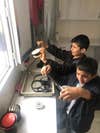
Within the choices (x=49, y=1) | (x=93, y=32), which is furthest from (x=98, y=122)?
(x=49, y=1)

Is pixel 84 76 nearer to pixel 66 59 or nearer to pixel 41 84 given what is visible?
pixel 41 84

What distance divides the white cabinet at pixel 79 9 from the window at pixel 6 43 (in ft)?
2.69

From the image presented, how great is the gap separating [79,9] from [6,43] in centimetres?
94

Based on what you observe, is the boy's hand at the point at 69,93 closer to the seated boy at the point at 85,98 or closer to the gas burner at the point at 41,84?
the seated boy at the point at 85,98

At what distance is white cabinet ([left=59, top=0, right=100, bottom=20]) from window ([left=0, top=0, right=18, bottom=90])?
82cm

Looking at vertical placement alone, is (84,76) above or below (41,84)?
above

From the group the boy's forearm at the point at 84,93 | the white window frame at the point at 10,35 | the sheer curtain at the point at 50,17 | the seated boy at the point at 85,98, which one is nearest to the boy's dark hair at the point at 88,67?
the seated boy at the point at 85,98

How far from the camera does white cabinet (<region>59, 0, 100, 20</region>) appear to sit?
5.58 feet

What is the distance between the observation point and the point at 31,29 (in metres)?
1.57

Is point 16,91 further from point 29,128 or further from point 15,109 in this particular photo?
point 29,128

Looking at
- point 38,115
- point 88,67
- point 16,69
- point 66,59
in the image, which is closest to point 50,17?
point 66,59

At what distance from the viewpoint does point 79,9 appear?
173cm

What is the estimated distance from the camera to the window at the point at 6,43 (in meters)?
0.99

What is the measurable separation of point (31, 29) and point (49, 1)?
305 millimetres
